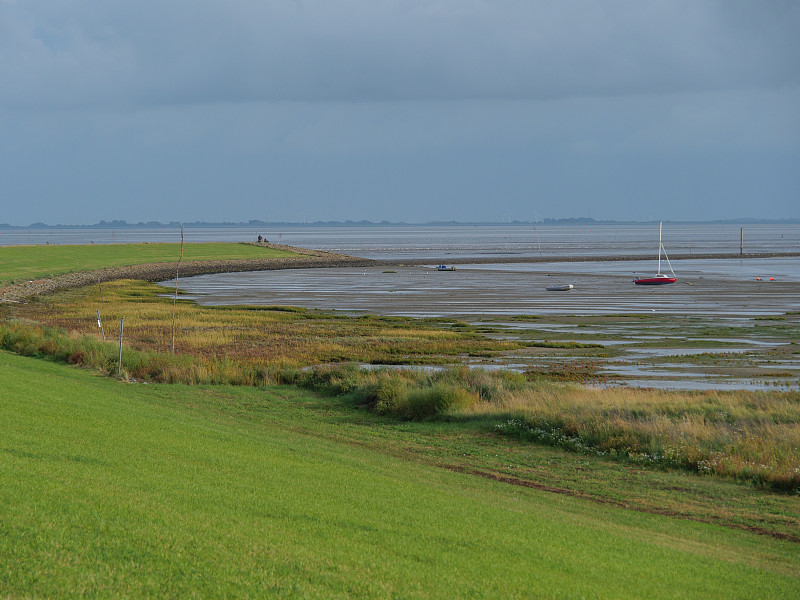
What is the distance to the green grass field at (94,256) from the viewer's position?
97.9 metres

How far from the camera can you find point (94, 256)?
122m

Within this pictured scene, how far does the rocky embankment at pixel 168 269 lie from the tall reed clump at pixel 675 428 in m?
52.9

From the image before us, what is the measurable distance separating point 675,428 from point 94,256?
11336 centimetres

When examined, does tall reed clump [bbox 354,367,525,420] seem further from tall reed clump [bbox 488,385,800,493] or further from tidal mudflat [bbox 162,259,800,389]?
tidal mudflat [bbox 162,259,800,389]

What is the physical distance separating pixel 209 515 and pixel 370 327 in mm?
40479

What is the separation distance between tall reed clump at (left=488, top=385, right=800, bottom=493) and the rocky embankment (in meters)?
52.9

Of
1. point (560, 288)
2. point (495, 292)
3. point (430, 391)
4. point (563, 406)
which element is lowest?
point (563, 406)

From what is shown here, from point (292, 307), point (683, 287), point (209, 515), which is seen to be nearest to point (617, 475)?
point (209, 515)

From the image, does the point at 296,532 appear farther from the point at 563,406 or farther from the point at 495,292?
the point at 495,292

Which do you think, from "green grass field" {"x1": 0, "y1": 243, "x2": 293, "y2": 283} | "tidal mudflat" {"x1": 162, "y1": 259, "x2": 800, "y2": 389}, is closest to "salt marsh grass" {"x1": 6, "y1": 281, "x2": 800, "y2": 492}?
"tidal mudflat" {"x1": 162, "y1": 259, "x2": 800, "y2": 389}

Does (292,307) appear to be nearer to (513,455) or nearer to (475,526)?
(513,455)

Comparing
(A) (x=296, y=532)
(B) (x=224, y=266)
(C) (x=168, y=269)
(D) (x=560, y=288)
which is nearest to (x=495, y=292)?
(D) (x=560, y=288)

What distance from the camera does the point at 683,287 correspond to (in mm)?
85688

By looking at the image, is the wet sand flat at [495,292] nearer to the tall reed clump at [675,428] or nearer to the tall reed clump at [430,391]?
the tall reed clump at [430,391]
